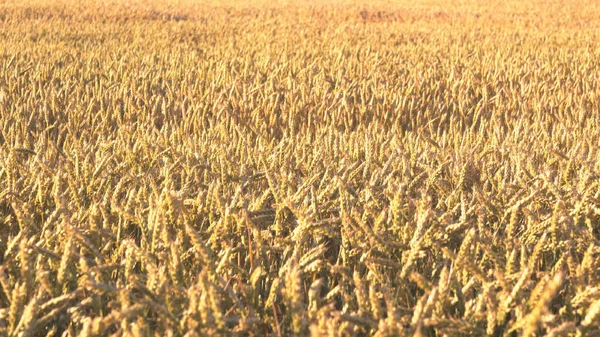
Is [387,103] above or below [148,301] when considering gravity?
below

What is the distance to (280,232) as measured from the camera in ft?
4.61

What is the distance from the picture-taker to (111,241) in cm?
127

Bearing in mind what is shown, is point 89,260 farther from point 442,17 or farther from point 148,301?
point 442,17

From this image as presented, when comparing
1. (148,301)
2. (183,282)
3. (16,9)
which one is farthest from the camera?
(16,9)

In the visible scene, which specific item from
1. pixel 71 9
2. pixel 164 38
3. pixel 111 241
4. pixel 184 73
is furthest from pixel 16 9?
pixel 111 241

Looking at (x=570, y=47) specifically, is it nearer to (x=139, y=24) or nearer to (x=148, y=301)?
(x=139, y=24)

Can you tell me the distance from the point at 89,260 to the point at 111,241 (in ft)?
0.28

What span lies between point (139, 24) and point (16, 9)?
2292mm

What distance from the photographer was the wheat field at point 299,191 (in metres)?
0.97

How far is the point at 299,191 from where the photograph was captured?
1.42 metres

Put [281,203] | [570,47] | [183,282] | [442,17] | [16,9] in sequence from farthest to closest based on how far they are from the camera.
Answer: [442,17], [16,9], [570,47], [281,203], [183,282]

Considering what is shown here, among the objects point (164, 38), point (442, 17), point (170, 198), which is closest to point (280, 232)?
point (170, 198)

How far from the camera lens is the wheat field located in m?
0.97

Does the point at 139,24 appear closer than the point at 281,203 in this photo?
No
